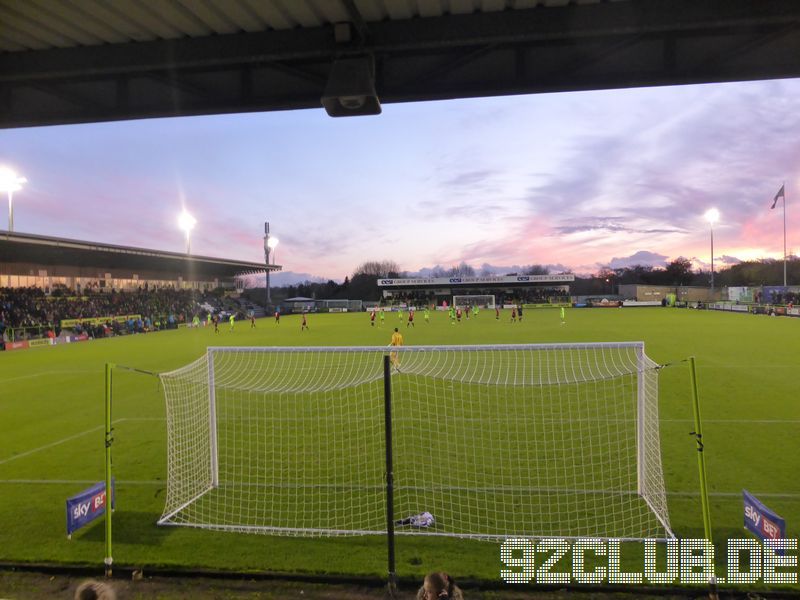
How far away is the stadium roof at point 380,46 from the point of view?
309 centimetres

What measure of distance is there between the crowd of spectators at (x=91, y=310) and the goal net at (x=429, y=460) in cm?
3002

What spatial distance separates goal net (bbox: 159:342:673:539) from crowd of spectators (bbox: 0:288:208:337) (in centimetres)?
3002

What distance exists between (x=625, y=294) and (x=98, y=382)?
10056 centimetres

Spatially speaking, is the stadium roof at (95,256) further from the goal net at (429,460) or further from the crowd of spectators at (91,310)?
the goal net at (429,460)

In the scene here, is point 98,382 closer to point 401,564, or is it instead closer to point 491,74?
point 401,564

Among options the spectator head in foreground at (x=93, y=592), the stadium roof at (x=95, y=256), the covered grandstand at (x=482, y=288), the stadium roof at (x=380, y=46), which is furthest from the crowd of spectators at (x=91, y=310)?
the covered grandstand at (x=482, y=288)

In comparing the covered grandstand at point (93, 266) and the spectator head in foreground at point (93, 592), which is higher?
the covered grandstand at point (93, 266)

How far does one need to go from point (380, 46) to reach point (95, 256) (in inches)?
1967

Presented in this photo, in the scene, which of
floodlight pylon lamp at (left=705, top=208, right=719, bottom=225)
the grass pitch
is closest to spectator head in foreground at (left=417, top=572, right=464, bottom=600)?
the grass pitch

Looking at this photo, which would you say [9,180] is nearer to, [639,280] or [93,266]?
[93,266]

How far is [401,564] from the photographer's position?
16.1 feet

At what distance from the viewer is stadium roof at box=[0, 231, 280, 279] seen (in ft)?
113

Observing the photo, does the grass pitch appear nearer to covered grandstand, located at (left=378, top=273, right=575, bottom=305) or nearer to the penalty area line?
the penalty area line

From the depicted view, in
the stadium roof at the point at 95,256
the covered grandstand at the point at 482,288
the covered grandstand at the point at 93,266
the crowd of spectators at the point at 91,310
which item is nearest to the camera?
the stadium roof at the point at 95,256
